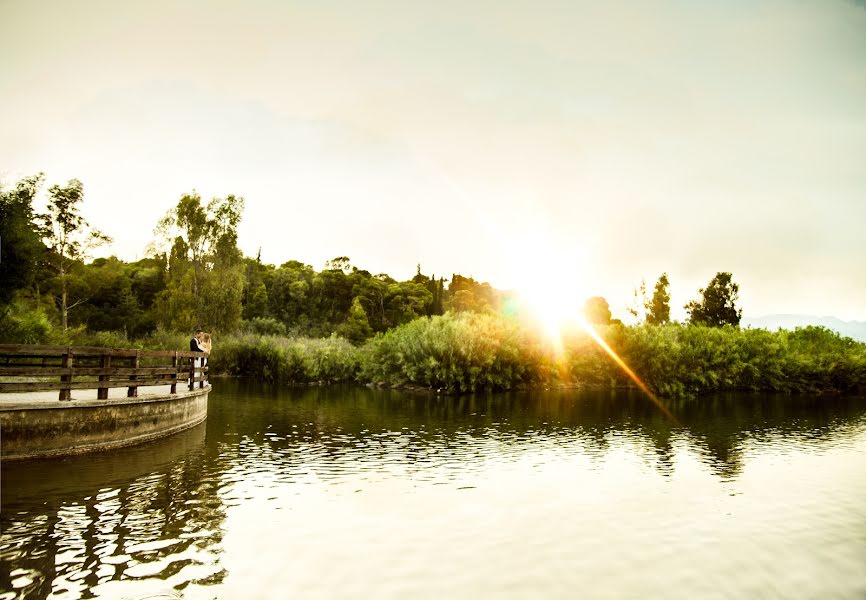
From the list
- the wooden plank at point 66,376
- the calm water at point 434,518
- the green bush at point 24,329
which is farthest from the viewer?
the green bush at point 24,329

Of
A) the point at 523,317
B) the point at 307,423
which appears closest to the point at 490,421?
the point at 307,423

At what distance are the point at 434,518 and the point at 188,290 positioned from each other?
5755cm

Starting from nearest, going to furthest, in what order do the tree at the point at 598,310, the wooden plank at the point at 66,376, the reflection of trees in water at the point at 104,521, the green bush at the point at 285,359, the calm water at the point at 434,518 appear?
1. the reflection of trees in water at the point at 104,521
2. the calm water at the point at 434,518
3. the wooden plank at the point at 66,376
4. the green bush at the point at 285,359
5. the tree at the point at 598,310

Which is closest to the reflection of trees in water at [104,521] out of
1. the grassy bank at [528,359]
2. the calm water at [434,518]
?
the calm water at [434,518]

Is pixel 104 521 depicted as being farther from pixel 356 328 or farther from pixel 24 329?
pixel 356 328

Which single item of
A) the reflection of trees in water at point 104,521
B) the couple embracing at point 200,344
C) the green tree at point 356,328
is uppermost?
the green tree at point 356,328

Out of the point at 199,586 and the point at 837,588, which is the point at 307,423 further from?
the point at 837,588

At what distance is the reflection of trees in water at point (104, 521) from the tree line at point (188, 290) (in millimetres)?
21117

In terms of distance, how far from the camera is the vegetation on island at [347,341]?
45.5 m

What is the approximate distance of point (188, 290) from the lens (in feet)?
205

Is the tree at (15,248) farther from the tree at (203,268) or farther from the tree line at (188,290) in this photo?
the tree at (203,268)

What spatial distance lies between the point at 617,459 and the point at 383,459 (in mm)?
7984

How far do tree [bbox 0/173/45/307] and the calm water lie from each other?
18.2m

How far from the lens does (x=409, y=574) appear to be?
9.05 metres
